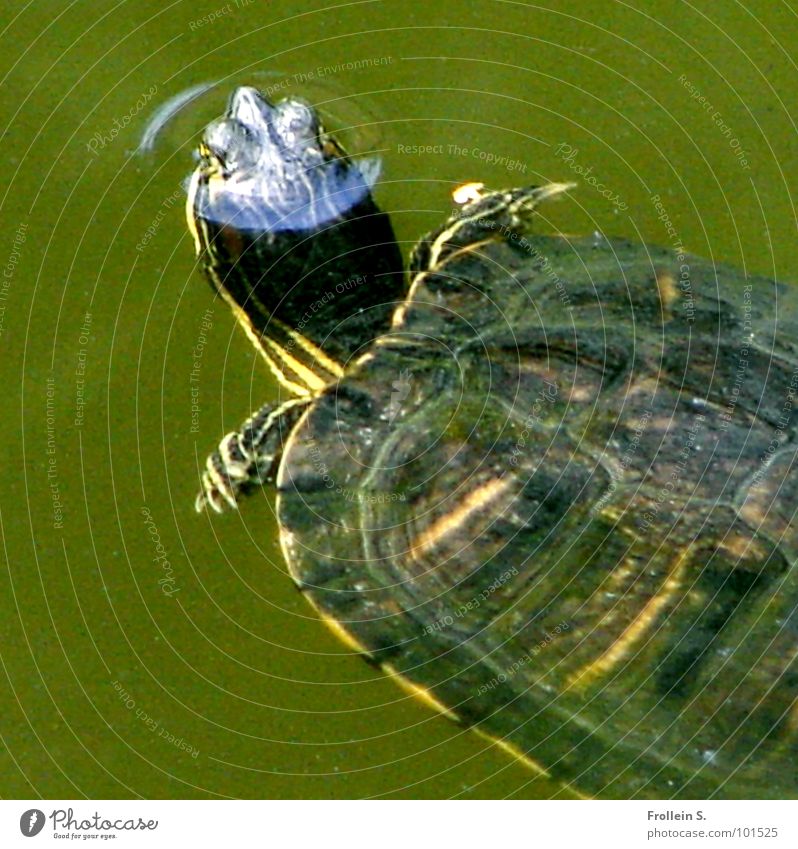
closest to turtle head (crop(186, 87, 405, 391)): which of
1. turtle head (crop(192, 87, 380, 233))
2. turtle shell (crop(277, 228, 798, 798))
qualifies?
turtle head (crop(192, 87, 380, 233))

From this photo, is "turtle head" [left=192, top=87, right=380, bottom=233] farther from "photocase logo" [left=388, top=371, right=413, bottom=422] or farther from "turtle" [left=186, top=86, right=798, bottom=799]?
"photocase logo" [left=388, top=371, right=413, bottom=422]

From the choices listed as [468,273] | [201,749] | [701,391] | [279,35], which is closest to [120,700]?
[201,749]

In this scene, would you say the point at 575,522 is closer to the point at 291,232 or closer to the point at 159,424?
the point at 291,232

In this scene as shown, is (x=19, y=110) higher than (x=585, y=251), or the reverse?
(x=19, y=110)

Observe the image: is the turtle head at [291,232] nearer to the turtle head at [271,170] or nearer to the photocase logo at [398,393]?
the turtle head at [271,170]
